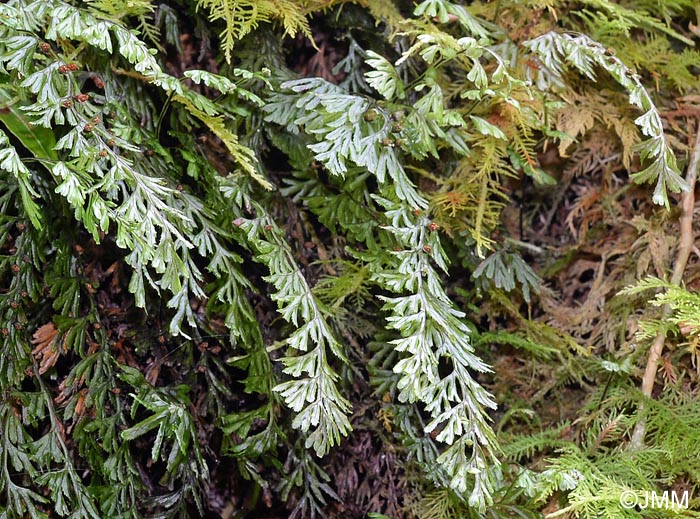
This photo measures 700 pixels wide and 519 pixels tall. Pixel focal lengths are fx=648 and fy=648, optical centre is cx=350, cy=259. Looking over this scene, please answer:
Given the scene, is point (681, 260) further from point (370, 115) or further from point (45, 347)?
point (45, 347)

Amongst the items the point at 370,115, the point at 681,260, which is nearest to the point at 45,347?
the point at 370,115

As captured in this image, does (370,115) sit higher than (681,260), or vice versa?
(370,115)

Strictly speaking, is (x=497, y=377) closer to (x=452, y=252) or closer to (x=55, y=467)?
(x=452, y=252)

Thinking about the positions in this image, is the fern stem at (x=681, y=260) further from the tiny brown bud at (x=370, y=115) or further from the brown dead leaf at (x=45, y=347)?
the brown dead leaf at (x=45, y=347)

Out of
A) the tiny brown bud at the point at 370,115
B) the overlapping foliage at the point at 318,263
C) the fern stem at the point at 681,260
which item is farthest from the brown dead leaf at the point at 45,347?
the fern stem at the point at 681,260

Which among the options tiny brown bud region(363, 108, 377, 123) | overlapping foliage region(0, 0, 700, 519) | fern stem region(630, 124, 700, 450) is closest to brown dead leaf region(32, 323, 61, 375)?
overlapping foliage region(0, 0, 700, 519)

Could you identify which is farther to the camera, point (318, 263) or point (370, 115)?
point (318, 263)
